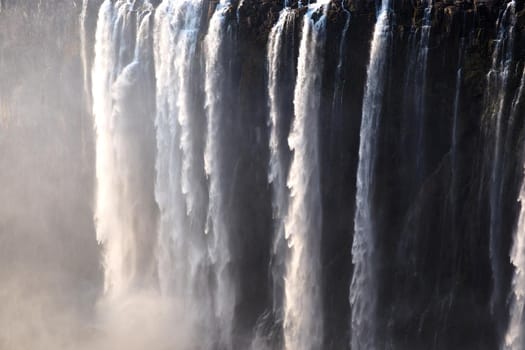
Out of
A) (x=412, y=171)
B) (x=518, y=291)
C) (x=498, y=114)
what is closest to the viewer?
(x=498, y=114)

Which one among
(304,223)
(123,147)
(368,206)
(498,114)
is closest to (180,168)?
(123,147)

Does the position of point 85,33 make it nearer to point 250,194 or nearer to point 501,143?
point 250,194

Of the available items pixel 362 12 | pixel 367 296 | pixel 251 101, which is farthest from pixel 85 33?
pixel 367 296

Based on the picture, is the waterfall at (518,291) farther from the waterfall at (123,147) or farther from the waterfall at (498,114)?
the waterfall at (123,147)

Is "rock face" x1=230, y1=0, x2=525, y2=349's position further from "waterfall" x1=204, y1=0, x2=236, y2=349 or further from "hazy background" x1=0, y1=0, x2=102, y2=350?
"hazy background" x1=0, y1=0, x2=102, y2=350

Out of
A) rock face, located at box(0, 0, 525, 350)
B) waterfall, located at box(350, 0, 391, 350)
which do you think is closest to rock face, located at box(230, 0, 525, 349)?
rock face, located at box(0, 0, 525, 350)

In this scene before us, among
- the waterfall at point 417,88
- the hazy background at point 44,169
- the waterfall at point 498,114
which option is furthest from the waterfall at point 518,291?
the hazy background at point 44,169

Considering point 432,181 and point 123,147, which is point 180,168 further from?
point 432,181
